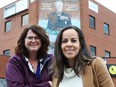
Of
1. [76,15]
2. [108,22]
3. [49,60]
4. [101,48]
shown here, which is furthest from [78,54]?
[108,22]

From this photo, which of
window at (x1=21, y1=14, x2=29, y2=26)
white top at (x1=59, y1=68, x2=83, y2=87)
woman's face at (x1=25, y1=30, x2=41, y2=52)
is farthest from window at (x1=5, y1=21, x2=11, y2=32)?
white top at (x1=59, y1=68, x2=83, y2=87)

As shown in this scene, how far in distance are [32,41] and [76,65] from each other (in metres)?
0.69

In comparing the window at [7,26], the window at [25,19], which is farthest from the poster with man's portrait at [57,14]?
the window at [7,26]

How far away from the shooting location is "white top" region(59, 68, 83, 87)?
2802 mm

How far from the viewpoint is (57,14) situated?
24.6 m

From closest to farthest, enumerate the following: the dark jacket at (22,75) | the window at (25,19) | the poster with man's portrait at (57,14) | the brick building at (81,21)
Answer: the dark jacket at (22,75), the poster with man's portrait at (57,14), the brick building at (81,21), the window at (25,19)

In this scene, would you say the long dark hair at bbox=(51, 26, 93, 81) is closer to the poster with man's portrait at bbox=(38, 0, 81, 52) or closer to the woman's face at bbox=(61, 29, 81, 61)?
the woman's face at bbox=(61, 29, 81, 61)

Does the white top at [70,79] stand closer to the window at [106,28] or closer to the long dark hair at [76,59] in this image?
the long dark hair at [76,59]

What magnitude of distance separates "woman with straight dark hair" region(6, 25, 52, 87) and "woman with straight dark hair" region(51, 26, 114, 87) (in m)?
0.28

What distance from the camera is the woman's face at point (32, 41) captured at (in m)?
3.33

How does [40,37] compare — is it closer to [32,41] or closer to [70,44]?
[32,41]

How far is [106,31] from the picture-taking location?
3117 centimetres

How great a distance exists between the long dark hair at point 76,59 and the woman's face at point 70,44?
0.15 ft

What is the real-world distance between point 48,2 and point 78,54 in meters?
22.4
